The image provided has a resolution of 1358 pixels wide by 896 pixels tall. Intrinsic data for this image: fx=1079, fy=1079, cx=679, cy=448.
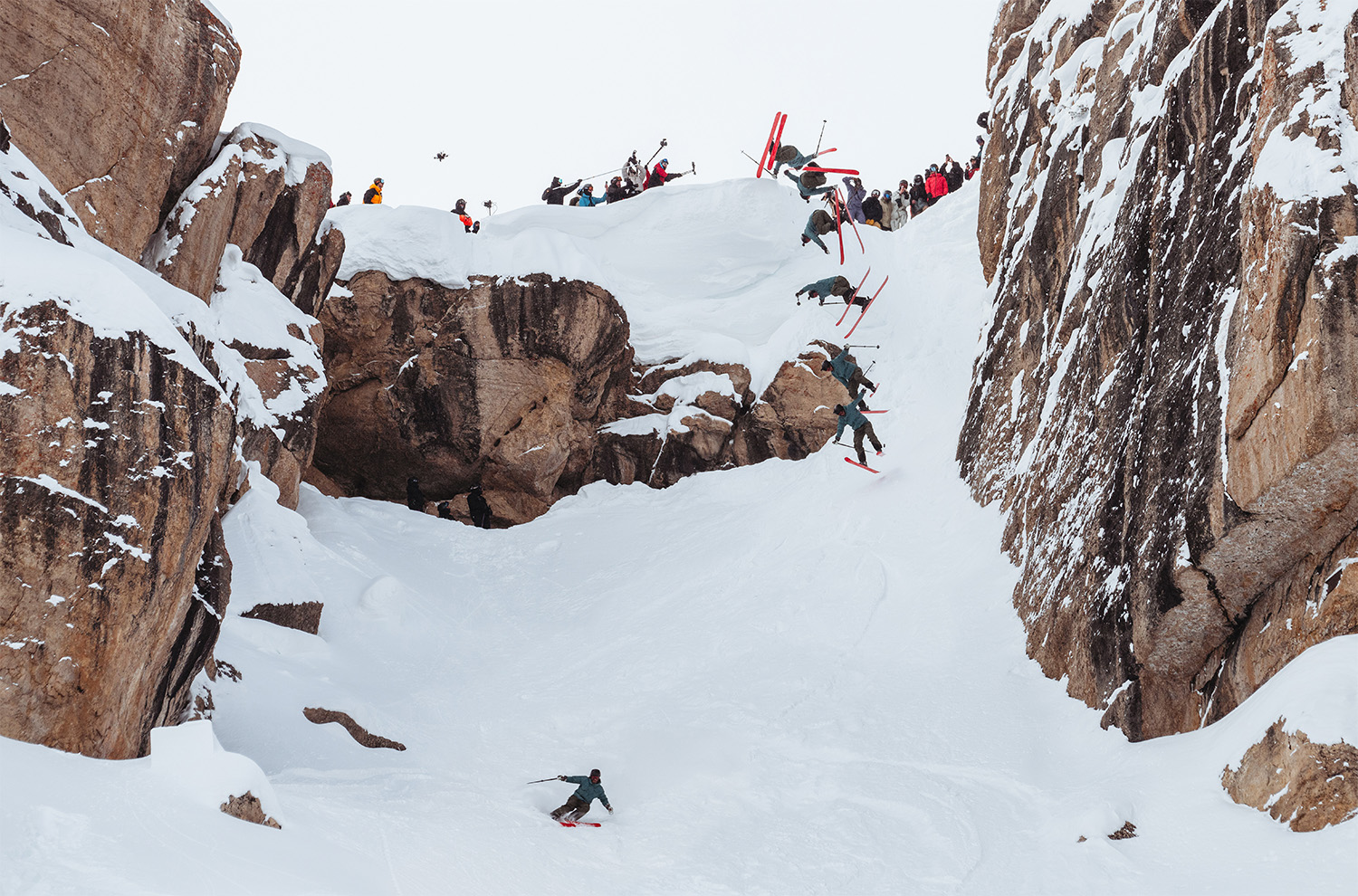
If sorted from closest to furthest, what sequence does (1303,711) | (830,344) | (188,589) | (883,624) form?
(1303,711)
(188,589)
(883,624)
(830,344)

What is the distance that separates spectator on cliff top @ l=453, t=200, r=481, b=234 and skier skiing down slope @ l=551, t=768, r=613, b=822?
1638 cm

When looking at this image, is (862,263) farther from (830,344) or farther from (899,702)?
(899,702)

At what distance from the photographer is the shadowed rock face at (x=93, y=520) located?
698 cm

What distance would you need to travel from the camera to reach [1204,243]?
8.33 metres

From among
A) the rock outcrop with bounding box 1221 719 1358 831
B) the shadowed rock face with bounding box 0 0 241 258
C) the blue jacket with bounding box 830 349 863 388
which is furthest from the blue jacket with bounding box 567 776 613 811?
the shadowed rock face with bounding box 0 0 241 258

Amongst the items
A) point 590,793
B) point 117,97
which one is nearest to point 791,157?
point 117,97

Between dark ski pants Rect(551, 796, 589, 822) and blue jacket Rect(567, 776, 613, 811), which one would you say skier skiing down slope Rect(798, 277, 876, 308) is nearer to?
blue jacket Rect(567, 776, 613, 811)

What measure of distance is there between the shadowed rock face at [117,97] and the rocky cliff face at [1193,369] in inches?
452

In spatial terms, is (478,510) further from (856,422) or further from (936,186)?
(936,186)

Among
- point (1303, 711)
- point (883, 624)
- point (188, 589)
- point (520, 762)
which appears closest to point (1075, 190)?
point (883, 624)

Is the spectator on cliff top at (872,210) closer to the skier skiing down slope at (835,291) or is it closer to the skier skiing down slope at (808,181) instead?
the skier skiing down slope at (835,291)

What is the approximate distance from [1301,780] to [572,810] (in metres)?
5.73

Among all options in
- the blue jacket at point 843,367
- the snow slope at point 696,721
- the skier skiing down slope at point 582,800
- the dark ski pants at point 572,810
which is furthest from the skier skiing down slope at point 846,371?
the dark ski pants at point 572,810

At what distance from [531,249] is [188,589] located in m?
15.1
